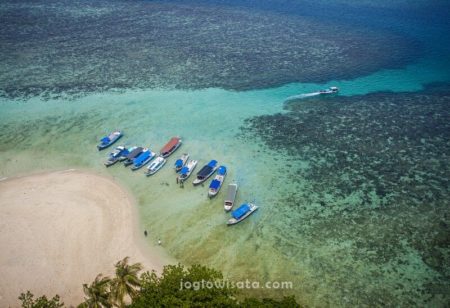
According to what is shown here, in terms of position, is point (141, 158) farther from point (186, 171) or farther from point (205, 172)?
point (205, 172)

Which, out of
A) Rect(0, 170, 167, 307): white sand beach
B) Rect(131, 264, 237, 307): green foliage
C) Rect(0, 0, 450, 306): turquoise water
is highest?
Rect(131, 264, 237, 307): green foliage

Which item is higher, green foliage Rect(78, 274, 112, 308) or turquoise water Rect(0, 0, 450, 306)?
green foliage Rect(78, 274, 112, 308)

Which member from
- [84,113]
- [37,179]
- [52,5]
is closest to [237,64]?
[84,113]

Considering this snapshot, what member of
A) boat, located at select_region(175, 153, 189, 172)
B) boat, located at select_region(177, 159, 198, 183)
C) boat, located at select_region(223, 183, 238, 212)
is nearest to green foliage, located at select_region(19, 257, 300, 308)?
boat, located at select_region(223, 183, 238, 212)

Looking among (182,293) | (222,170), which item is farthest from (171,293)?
(222,170)

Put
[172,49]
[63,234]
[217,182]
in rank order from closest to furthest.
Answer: [63,234]
[217,182]
[172,49]

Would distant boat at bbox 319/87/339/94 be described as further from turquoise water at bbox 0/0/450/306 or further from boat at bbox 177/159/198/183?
boat at bbox 177/159/198/183

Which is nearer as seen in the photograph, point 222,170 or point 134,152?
point 222,170
